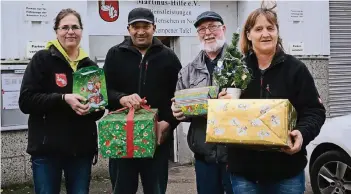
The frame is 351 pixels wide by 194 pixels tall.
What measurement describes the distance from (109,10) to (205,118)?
14.1ft

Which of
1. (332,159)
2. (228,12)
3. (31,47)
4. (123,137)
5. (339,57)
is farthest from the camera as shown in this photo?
(339,57)

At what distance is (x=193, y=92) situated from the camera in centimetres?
288

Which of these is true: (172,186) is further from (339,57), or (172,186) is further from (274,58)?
(339,57)

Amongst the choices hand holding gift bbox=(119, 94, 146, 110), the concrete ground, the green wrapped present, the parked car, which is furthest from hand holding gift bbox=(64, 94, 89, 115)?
the concrete ground

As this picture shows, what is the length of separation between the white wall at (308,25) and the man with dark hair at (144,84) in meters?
4.58

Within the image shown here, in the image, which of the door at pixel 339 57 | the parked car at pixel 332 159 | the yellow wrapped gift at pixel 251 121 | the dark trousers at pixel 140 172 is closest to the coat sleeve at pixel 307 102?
the yellow wrapped gift at pixel 251 121

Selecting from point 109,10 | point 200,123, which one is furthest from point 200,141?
point 109,10

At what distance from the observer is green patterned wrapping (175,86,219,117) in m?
2.82

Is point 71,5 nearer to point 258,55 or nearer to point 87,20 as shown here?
point 87,20

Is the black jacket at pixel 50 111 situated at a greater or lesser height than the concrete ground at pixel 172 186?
greater

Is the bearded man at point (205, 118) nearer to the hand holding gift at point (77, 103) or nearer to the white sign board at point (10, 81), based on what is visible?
the hand holding gift at point (77, 103)

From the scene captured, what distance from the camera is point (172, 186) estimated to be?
6266 millimetres

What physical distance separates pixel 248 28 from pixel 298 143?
31.2 inches

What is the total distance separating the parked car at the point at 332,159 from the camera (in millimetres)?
4656
